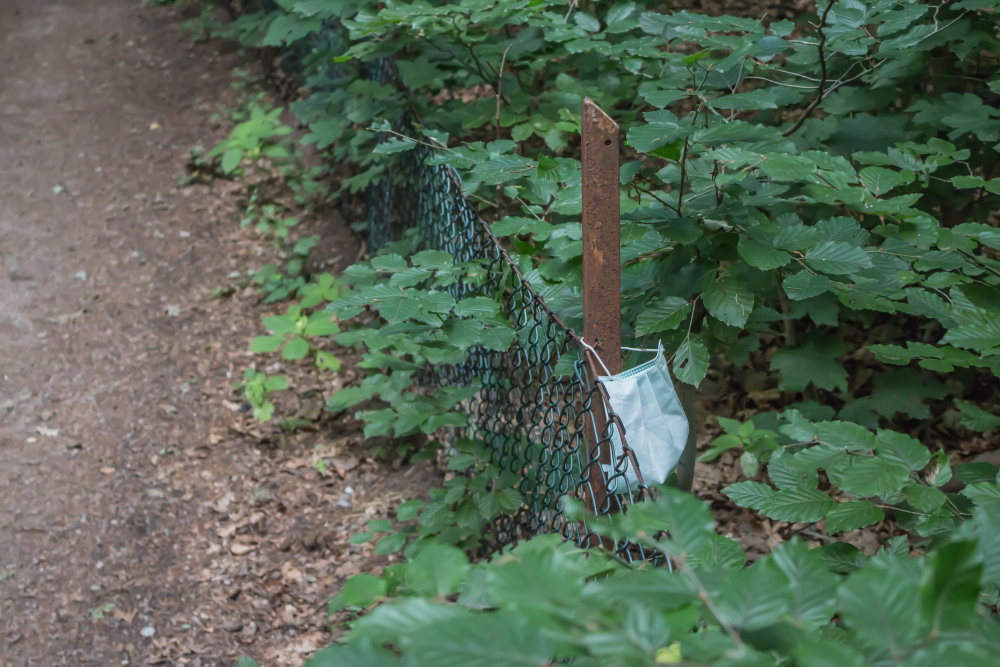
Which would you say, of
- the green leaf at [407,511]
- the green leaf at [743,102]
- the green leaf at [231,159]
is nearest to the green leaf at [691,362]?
the green leaf at [743,102]

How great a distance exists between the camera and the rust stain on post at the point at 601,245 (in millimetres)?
1706

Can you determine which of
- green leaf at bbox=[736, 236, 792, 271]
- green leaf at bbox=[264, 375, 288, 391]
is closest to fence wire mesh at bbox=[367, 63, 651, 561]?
green leaf at bbox=[736, 236, 792, 271]

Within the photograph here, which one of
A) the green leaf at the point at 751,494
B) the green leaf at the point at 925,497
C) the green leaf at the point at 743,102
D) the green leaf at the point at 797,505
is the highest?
the green leaf at the point at 743,102

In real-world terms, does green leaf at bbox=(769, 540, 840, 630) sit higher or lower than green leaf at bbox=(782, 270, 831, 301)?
higher

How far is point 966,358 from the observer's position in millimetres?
2076

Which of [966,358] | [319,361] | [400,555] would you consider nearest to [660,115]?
[966,358]

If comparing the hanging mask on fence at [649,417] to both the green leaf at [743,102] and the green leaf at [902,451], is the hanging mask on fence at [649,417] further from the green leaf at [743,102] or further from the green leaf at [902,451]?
the green leaf at [743,102]

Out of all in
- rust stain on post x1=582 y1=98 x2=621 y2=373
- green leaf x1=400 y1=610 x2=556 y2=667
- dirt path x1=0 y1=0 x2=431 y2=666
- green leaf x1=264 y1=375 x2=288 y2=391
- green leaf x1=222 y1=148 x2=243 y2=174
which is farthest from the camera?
green leaf x1=222 y1=148 x2=243 y2=174

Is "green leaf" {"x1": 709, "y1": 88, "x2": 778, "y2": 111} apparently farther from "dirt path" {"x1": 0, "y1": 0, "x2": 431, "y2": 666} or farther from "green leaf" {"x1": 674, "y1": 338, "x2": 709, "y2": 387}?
"dirt path" {"x1": 0, "y1": 0, "x2": 431, "y2": 666}

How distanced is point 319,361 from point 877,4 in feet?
10.5

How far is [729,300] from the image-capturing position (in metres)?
1.96

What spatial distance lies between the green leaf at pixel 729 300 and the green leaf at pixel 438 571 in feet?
3.90

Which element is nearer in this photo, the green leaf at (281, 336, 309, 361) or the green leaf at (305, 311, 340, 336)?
the green leaf at (281, 336, 309, 361)

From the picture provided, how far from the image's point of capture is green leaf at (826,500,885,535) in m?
1.52
